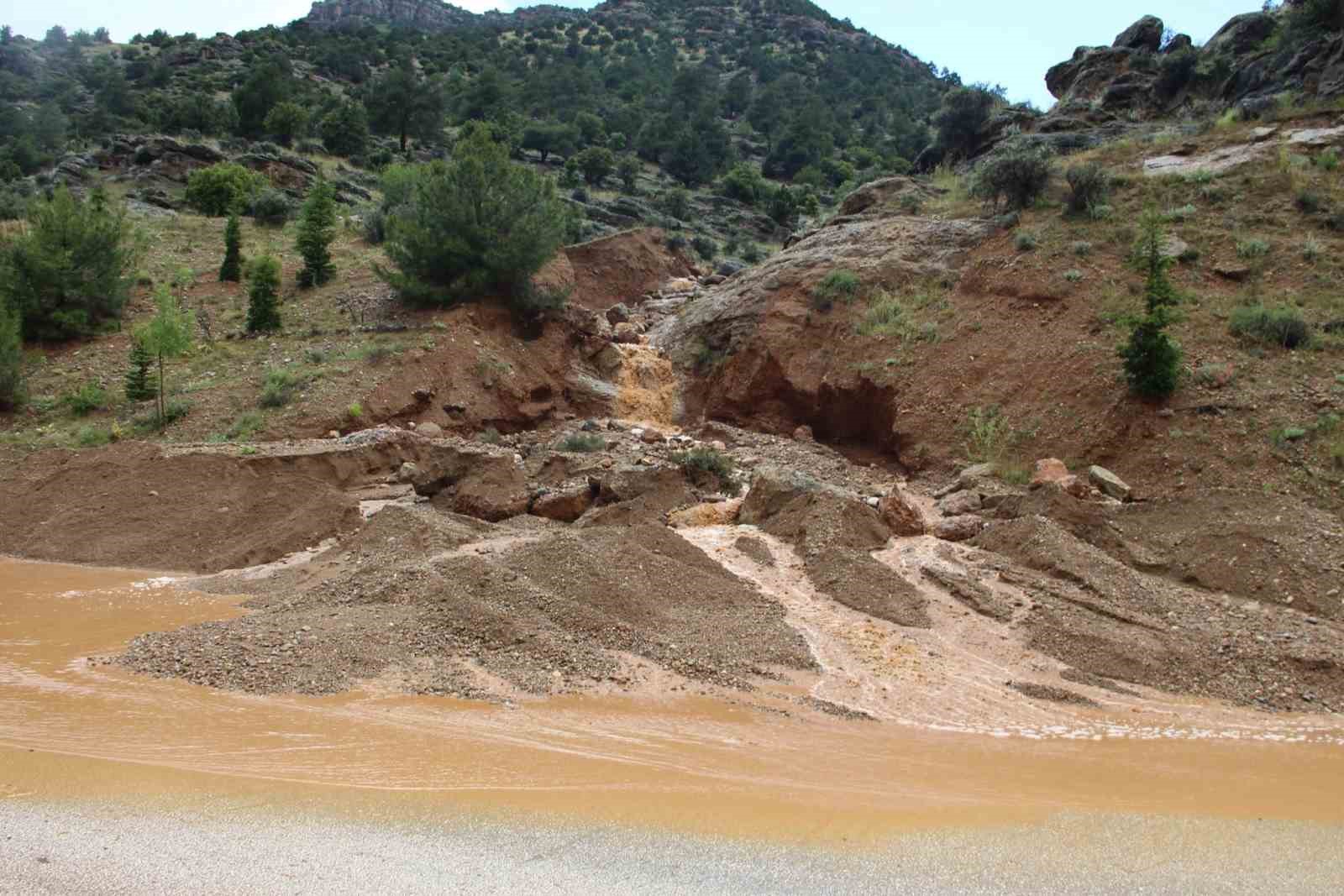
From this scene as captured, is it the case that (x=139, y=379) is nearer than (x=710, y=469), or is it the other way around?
(x=710, y=469)

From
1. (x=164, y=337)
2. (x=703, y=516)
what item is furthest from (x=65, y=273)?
(x=703, y=516)

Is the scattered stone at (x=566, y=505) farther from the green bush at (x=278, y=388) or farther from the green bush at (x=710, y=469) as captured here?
the green bush at (x=278, y=388)

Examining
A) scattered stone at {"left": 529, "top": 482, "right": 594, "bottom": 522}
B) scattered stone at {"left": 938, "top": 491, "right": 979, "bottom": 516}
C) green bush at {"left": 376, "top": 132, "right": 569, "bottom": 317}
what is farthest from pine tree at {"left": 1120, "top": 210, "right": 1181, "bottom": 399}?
green bush at {"left": 376, "top": 132, "right": 569, "bottom": 317}

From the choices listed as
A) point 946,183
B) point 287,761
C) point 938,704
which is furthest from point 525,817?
point 946,183

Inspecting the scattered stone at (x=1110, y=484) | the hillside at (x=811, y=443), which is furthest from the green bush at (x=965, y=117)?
the scattered stone at (x=1110, y=484)

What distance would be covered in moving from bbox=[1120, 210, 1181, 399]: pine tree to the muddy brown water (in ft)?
28.8

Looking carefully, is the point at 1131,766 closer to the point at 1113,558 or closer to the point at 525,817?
the point at 525,817

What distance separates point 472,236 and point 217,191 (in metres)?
17.0

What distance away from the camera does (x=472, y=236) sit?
23.1 metres

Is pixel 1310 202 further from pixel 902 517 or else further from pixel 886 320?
pixel 902 517

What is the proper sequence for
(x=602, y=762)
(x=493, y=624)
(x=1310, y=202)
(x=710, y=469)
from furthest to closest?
(x=1310, y=202) < (x=710, y=469) < (x=493, y=624) < (x=602, y=762)

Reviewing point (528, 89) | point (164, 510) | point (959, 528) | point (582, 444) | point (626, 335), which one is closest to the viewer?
point (959, 528)

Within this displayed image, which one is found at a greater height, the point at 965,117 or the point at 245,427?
the point at 965,117

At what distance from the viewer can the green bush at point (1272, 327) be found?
610 inches
